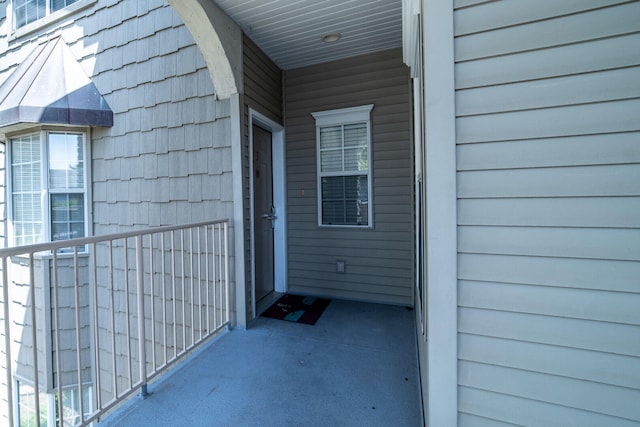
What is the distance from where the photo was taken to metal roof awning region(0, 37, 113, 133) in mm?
3094

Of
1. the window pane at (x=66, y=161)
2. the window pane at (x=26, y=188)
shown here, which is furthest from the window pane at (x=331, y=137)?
the window pane at (x=26, y=188)

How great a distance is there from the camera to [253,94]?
2854 millimetres

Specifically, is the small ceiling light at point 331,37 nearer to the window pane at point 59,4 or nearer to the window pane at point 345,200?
the window pane at point 345,200

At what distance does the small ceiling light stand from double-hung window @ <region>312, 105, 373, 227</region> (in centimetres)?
71

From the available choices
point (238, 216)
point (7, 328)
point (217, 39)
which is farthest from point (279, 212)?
point (7, 328)

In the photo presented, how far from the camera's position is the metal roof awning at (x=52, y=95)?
309cm

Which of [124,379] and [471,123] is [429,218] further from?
[124,379]

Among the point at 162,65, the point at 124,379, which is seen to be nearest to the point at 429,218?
the point at 162,65

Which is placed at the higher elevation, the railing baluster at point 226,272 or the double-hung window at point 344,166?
the double-hung window at point 344,166

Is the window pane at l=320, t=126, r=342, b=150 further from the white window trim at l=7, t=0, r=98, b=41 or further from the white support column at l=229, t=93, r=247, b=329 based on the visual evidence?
the white window trim at l=7, t=0, r=98, b=41

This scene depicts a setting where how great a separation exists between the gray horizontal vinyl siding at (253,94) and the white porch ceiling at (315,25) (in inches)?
5.0

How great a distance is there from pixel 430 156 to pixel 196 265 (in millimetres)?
2495

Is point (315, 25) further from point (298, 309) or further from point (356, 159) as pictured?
point (298, 309)

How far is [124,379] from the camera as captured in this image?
130 inches
